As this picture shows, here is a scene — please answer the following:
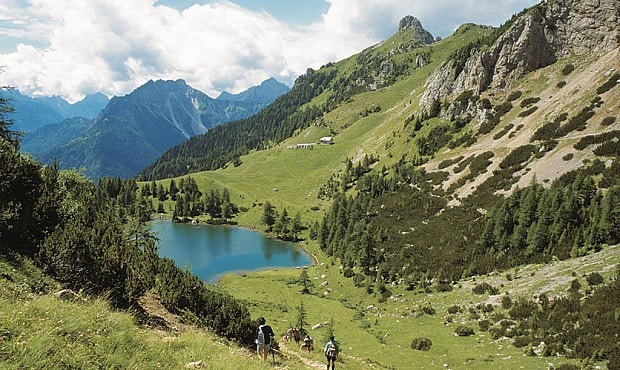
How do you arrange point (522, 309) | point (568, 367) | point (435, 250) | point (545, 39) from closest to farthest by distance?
point (568, 367) < point (522, 309) < point (435, 250) < point (545, 39)

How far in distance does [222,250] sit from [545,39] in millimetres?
115011

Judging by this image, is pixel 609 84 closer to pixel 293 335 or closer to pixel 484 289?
pixel 484 289

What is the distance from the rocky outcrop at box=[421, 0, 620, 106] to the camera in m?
96.1

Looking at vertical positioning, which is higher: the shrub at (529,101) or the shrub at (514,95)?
the shrub at (514,95)

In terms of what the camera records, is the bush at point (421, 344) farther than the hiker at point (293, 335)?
Yes

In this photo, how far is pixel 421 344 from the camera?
132 ft

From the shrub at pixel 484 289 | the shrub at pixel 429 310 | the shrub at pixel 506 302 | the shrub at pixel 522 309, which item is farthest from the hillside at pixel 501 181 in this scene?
the shrub at pixel 484 289

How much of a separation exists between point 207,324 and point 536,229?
163 ft

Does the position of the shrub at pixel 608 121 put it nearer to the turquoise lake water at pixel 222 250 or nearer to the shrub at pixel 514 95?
the shrub at pixel 514 95

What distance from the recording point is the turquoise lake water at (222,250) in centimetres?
10206

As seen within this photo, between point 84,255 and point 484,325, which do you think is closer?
point 84,255

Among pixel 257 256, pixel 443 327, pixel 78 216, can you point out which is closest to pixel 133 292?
pixel 78 216

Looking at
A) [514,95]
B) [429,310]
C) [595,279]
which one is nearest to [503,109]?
[514,95]

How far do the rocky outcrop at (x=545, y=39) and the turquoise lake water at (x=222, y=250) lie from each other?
7945cm
